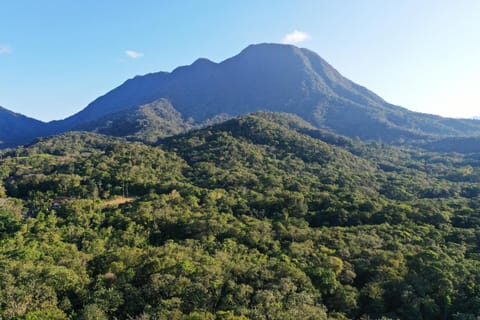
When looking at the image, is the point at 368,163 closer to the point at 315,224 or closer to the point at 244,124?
the point at 244,124

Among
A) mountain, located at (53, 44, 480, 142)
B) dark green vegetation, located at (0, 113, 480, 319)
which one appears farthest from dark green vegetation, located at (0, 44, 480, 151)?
dark green vegetation, located at (0, 113, 480, 319)

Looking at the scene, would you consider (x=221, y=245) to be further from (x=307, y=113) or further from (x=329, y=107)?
(x=329, y=107)

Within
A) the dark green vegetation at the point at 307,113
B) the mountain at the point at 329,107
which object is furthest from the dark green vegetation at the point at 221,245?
the mountain at the point at 329,107

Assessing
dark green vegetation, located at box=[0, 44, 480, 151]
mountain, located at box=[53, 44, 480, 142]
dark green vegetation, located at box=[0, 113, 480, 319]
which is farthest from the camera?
mountain, located at box=[53, 44, 480, 142]

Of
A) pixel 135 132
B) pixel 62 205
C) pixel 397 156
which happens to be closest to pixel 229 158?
pixel 62 205

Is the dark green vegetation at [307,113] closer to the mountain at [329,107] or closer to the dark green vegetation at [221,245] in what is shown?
the mountain at [329,107]

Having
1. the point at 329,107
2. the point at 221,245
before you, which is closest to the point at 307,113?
the point at 329,107

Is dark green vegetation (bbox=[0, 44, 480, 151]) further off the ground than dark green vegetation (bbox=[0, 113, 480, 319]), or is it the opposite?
dark green vegetation (bbox=[0, 44, 480, 151])

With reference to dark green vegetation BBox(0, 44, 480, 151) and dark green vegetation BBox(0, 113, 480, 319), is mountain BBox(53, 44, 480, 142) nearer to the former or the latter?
dark green vegetation BBox(0, 44, 480, 151)
